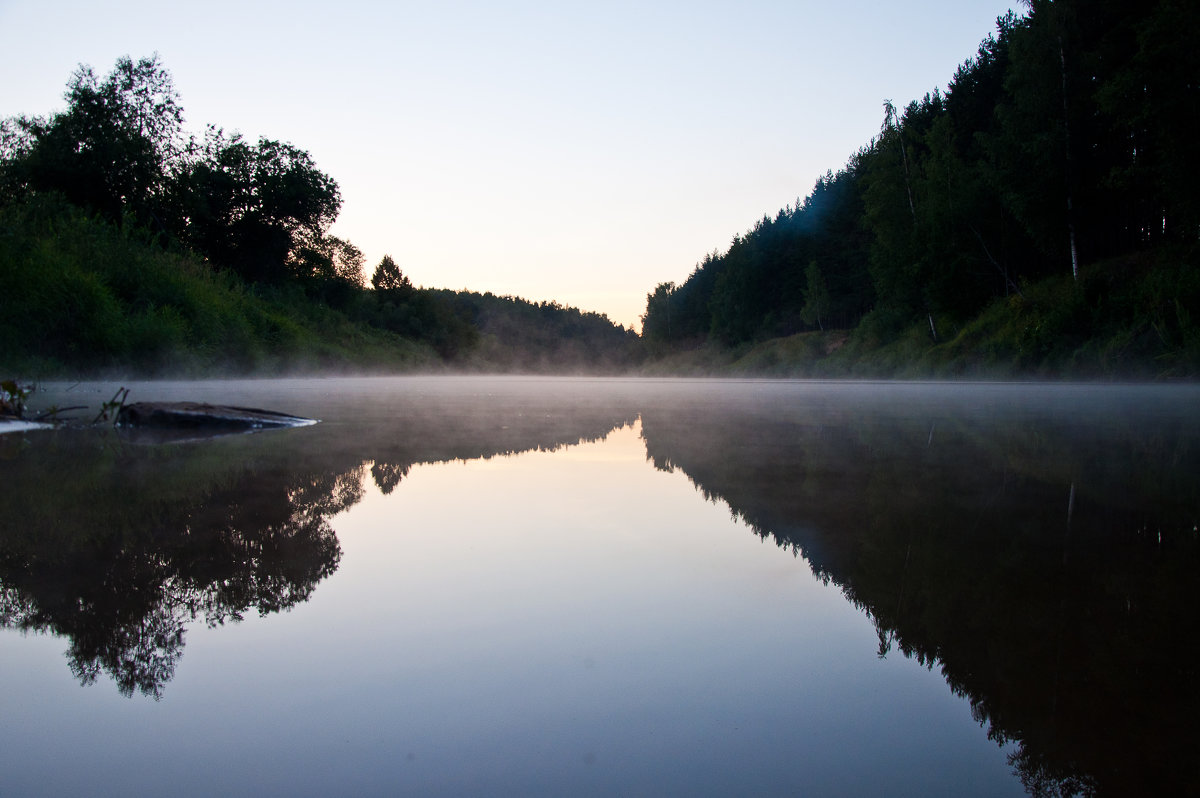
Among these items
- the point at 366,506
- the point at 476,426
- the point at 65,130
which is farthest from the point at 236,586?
the point at 65,130

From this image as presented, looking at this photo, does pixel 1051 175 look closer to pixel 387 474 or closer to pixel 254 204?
pixel 387 474

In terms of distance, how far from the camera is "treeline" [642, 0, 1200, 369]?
51.6ft

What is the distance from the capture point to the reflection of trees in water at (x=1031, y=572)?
104 cm

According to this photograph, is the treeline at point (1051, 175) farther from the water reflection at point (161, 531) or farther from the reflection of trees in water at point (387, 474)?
the water reflection at point (161, 531)

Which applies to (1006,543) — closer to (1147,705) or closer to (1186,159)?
(1147,705)

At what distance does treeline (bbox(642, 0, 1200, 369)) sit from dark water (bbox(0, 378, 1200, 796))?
1700cm

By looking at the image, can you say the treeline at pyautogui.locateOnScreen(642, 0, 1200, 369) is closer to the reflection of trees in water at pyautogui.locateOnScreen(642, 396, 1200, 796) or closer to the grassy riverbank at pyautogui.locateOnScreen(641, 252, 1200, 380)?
the grassy riverbank at pyautogui.locateOnScreen(641, 252, 1200, 380)

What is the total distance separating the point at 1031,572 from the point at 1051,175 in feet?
73.2

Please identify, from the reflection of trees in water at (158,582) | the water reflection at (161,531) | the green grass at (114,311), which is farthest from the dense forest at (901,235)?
the reflection of trees in water at (158,582)

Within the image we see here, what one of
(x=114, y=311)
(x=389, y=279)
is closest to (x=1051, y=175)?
(x=114, y=311)

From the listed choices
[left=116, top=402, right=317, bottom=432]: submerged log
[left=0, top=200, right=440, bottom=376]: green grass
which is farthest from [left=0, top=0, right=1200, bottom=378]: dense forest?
[left=116, top=402, right=317, bottom=432]: submerged log

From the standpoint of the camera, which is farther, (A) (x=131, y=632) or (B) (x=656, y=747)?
(A) (x=131, y=632)

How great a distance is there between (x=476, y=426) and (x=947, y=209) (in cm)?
2412

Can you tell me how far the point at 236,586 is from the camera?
5.48 ft
